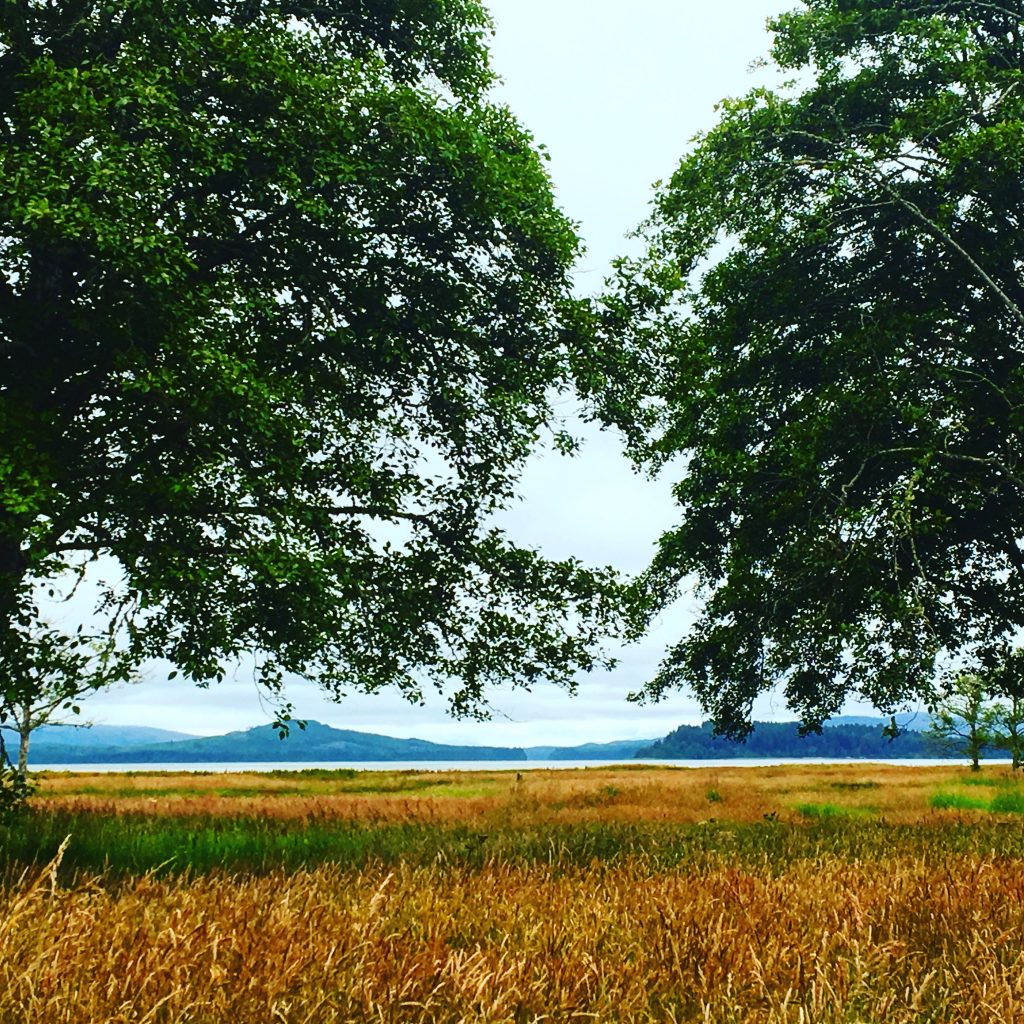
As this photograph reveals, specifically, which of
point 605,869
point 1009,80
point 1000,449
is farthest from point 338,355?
point 1009,80

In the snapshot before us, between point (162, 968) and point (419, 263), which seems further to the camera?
point (419, 263)

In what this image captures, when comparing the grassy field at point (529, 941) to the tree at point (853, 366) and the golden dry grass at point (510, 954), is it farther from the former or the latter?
the tree at point (853, 366)

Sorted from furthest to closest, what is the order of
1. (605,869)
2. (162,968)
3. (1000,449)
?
(1000,449)
(605,869)
(162,968)

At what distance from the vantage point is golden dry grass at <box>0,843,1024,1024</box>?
112 inches

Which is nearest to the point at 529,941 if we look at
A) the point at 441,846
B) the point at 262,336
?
the point at 441,846

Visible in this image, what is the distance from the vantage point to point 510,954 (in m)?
3.64

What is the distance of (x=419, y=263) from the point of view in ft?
37.0

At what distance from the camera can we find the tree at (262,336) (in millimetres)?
8625

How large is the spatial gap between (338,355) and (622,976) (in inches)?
351

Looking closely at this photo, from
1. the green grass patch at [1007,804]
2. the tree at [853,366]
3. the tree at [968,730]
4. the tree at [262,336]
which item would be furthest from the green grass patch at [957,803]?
the tree at [968,730]

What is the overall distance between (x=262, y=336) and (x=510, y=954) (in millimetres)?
9106

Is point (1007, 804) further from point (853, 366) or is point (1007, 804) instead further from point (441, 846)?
point (441, 846)

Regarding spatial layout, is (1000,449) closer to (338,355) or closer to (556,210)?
(556,210)

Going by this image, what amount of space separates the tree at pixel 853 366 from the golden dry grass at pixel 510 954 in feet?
27.9
